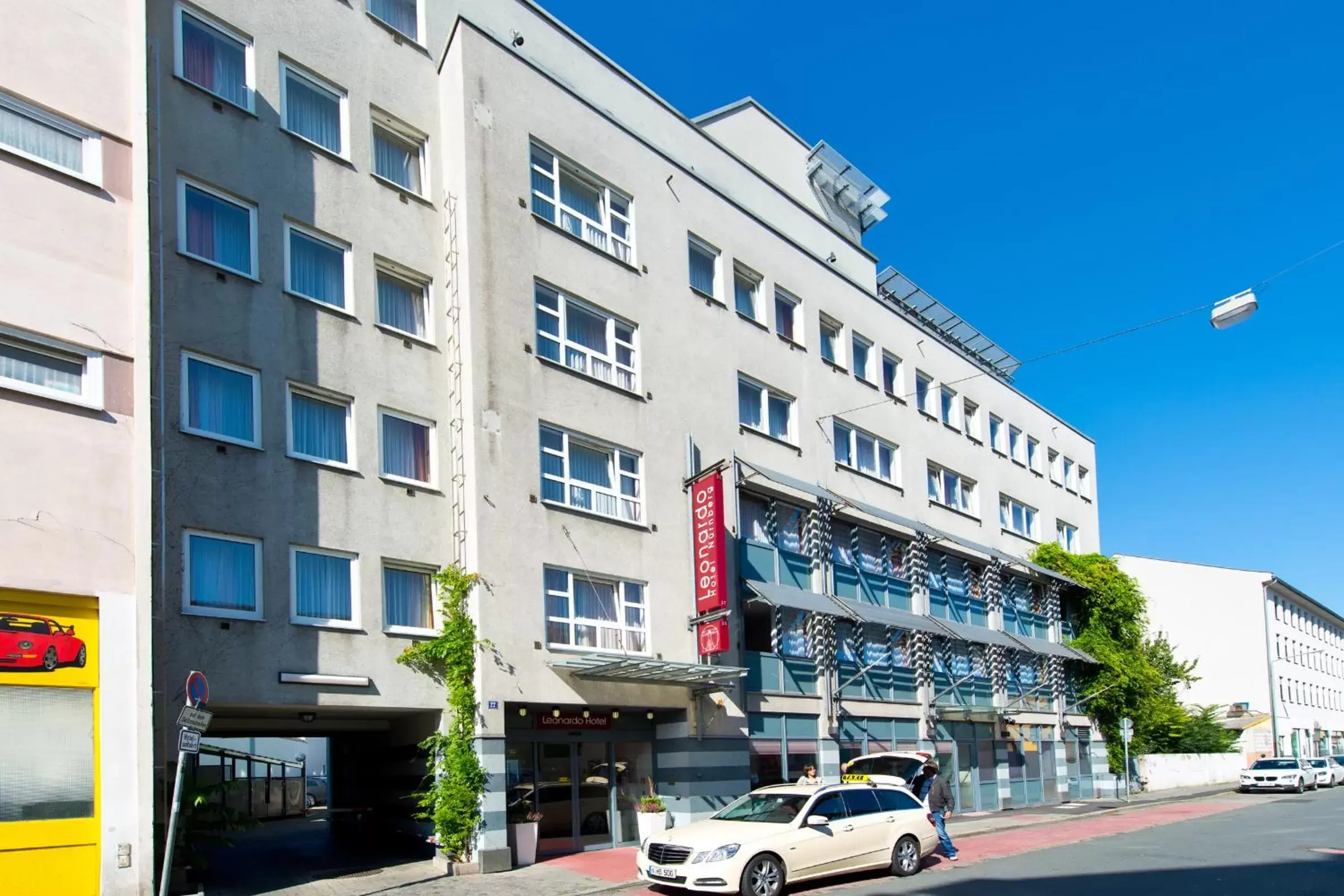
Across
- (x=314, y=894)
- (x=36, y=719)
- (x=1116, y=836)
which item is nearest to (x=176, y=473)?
(x=36, y=719)

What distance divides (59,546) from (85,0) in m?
6.94

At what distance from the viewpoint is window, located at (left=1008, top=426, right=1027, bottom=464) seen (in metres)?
42.1

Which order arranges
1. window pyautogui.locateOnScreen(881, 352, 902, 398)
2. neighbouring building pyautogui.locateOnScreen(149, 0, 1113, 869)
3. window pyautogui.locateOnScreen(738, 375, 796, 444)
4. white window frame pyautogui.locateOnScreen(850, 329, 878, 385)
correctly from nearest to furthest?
1. neighbouring building pyautogui.locateOnScreen(149, 0, 1113, 869)
2. window pyautogui.locateOnScreen(738, 375, 796, 444)
3. white window frame pyautogui.locateOnScreen(850, 329, 878, 385)
4. window pyautogui.locateOnScreen(881, 352, 902, 398)

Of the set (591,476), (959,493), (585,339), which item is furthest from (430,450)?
(959,493)

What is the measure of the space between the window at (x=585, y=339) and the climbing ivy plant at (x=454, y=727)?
15.9 ft

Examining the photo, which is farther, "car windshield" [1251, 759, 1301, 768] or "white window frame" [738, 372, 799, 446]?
"car windshield" [1251, 759, 1301, 768]

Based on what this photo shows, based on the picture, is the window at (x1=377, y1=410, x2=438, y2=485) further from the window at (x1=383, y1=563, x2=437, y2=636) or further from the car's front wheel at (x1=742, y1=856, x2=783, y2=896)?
the car's front wheel at (x1=742, y1=856, x2=783, y2=896)

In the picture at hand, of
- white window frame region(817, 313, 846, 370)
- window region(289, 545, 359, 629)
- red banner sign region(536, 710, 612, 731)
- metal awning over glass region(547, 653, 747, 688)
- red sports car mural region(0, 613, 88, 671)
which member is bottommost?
red banner sign region(536, 710, 612, 731)

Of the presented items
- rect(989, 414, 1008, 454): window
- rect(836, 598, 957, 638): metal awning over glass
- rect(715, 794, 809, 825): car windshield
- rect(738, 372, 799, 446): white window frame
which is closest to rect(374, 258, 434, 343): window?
rect(738, 372, 799, 446): white window frame

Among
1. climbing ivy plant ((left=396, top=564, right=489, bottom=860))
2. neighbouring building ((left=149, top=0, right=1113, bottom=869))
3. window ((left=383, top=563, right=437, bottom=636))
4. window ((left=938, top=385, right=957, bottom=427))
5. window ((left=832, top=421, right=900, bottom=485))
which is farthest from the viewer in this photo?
window ((left=938, top=385, right=957, bottom=427))

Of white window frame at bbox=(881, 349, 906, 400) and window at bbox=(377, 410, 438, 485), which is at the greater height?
white window frame at bbox=(881, 349, 906, 400)

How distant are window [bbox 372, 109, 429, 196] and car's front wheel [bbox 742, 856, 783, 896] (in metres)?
12.4

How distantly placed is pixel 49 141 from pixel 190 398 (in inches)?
151

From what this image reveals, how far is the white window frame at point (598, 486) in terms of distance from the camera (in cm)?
2142
